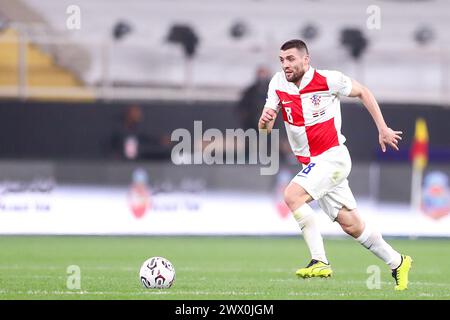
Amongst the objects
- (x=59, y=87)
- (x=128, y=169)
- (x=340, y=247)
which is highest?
(x=59, y=87)

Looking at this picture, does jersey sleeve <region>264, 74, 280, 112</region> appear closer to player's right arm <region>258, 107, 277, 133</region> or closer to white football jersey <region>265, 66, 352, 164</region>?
white football jersey <region>265, 66, 352, 164</region>

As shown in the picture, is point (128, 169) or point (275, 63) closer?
point (128, 169)

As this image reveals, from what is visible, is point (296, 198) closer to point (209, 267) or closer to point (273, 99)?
point (273, 99)

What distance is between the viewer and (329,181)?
9633mm

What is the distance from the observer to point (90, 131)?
756 inches

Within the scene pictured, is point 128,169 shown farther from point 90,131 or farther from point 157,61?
point 157,61

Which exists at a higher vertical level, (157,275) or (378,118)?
(378,118)

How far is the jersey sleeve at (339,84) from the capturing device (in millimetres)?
9617

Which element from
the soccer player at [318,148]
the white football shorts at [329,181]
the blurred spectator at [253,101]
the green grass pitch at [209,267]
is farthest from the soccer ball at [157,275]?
the blurred spectator at [253,101]

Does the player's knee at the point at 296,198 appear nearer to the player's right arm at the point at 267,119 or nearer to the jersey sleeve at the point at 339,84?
the player's right arm at the point at 267,119

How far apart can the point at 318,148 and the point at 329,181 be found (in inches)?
13.1

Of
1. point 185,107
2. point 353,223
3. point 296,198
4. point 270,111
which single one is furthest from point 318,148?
point 185,107
